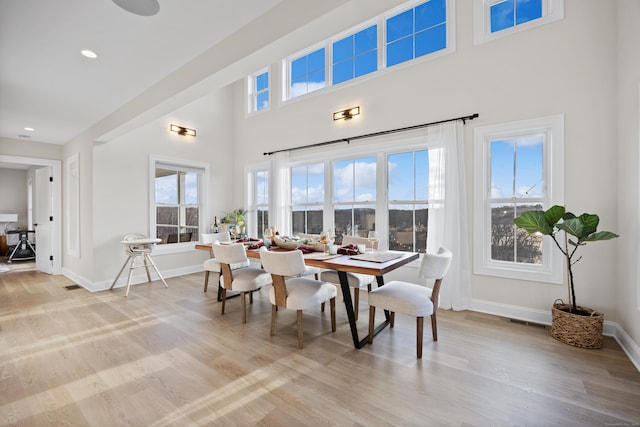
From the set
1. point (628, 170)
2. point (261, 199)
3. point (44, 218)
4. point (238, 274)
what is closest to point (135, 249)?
point (238, 274)

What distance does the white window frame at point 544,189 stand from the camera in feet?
9.62

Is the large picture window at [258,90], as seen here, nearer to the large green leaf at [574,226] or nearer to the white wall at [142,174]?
the white wall at [142,174]

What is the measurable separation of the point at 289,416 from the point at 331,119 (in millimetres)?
4056

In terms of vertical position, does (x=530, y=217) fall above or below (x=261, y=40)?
below

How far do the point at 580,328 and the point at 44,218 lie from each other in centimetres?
856

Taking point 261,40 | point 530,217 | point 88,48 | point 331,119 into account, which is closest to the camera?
point 261,40

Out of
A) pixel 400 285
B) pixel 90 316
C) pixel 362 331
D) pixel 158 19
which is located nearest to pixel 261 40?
pixel 158 19

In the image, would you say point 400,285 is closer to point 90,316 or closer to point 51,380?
point 51,380

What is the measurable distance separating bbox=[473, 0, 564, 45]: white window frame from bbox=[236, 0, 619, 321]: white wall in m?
0.06

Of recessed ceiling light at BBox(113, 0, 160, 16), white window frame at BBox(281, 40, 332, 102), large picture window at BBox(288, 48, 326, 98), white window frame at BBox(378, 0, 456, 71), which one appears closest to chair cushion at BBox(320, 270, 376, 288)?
recessed ceiling light at BBox(113, 0, 160, 16)

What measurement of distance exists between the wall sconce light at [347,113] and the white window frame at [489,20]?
1.68 metres

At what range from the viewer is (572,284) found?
257 cm

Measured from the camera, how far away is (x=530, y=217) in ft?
8.54

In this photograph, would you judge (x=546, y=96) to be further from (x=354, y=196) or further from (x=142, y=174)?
(x=142, y=174)
